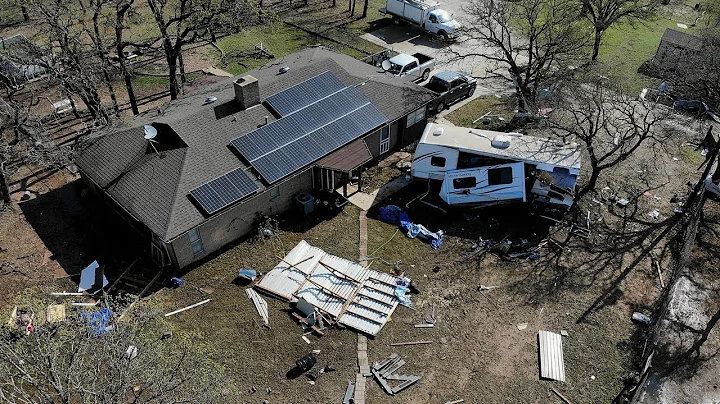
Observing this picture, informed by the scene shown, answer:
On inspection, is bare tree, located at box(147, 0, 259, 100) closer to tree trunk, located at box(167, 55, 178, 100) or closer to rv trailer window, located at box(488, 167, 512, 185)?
tree trunk, located at box(167, 55, 178, 100)

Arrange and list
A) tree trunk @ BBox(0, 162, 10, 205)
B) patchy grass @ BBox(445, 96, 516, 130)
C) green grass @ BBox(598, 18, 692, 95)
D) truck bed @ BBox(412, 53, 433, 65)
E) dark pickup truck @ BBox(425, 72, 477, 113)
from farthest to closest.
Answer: green grass @ BBox(598, 18, 692, 95) < truck bed @ BBox(412, 53, 433, 65) < dark pickup truck @ BBox(425, 72, 477, 113) < patchy grass @ BBox(445, 96, 516, 130) < tree trunk @ BBox(0, 162, 10, 205)

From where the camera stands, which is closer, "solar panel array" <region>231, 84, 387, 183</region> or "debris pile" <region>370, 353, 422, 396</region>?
"debris pile" <region>370, 353, 422, 396</region>

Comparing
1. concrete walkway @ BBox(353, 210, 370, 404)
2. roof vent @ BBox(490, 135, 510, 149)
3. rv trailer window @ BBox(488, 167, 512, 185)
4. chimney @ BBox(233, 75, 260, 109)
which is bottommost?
concrete walkway @ BBox(353, 210, 370, 404)

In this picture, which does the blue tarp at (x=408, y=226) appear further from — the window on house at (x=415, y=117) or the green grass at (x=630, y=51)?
the green grass at (x=630, y=51)

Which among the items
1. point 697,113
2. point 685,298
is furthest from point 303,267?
point 697,113

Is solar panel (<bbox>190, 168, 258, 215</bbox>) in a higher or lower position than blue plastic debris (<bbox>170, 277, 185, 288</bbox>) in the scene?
higher

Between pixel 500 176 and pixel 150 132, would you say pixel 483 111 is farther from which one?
pixel 150 132

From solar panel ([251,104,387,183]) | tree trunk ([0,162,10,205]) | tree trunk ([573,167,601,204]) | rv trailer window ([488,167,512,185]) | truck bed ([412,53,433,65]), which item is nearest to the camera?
tree trunk ([0,162,10,205])

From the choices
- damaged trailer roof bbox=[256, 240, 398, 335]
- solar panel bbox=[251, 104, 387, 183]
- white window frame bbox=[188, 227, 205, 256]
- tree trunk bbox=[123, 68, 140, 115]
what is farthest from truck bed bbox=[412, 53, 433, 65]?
white window frame bbox=[188, 227, 205, 256]
